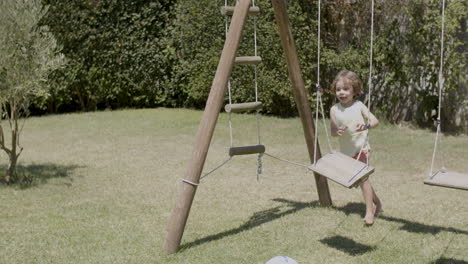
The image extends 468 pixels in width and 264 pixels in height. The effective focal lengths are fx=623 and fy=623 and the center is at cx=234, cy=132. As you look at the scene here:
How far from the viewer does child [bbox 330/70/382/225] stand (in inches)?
215

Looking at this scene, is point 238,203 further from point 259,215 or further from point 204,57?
point 204,57

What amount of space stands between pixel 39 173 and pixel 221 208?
2945 millimetres

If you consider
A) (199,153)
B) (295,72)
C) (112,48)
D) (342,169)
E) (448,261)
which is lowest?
(448,261)

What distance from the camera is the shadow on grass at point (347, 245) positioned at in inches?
193

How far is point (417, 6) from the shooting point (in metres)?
11.2

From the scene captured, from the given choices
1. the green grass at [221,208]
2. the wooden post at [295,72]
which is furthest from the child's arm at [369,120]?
the green grass at [221,208]

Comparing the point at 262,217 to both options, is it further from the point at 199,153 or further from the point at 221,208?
the point at 199,153

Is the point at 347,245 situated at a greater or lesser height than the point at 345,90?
lesser

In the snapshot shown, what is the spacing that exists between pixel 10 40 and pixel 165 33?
7363mm

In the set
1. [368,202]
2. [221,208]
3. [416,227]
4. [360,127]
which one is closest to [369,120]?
[360,127]

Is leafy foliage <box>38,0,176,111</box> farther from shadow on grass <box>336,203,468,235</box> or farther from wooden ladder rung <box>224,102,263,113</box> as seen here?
shadow on grass <box>336,203,468,235</box>

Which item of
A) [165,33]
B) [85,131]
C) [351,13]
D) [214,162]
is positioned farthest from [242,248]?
[165,33]

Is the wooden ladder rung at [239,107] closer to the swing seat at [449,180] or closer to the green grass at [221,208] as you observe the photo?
the green grass at [221,208]

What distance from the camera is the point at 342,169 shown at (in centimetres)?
479
